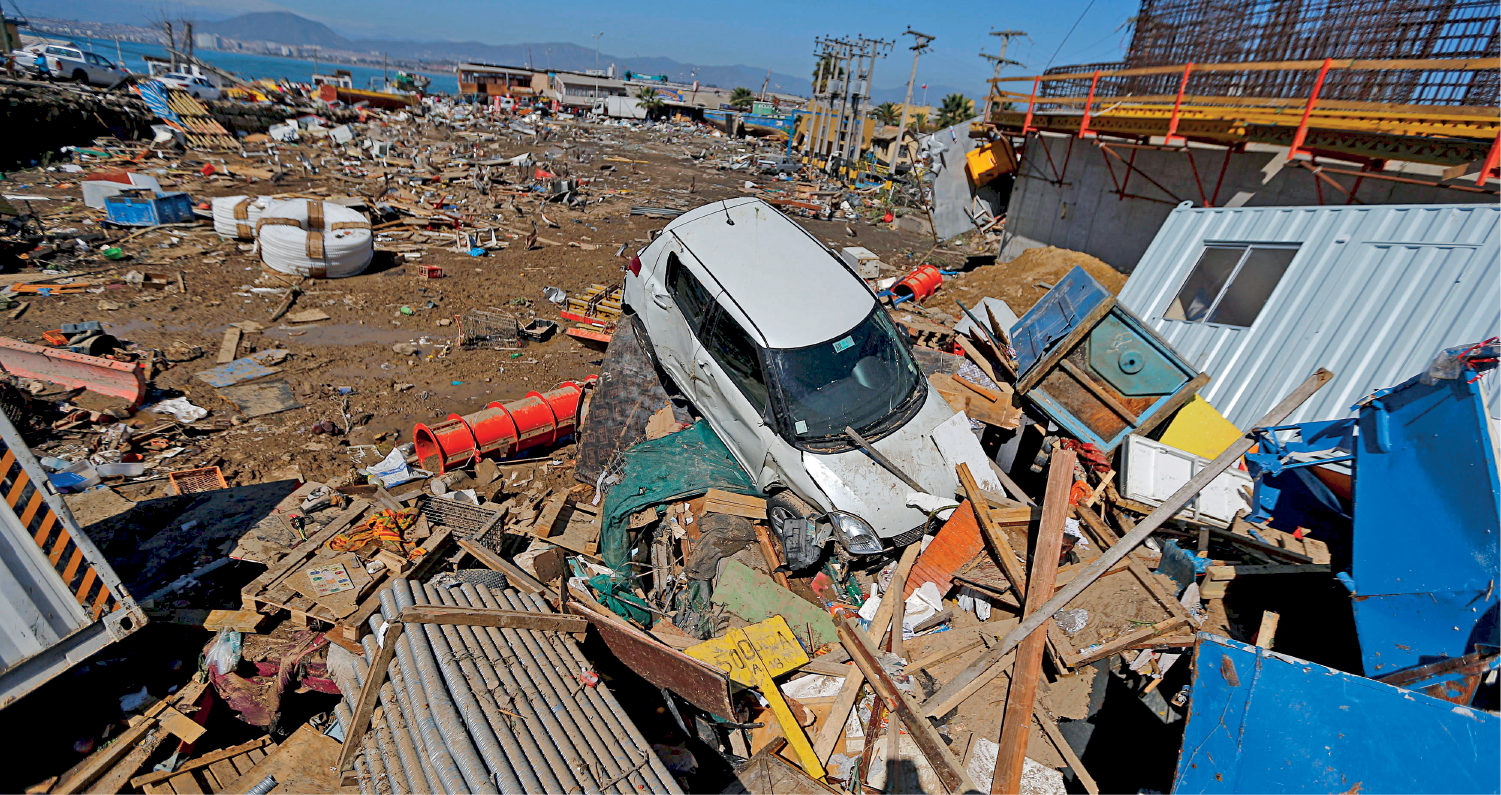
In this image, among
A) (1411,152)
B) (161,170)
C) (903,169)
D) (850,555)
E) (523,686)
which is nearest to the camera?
(523,686)

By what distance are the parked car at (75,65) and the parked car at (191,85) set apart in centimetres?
160

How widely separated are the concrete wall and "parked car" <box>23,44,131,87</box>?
116ft

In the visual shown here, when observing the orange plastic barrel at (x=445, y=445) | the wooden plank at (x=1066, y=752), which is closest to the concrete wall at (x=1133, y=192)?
the wooden plank at (x=1066, y=752)

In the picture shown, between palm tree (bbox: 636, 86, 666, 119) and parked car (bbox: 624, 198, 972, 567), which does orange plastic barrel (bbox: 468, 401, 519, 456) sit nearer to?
parked car (bbox: 624, 198, 972, 567)

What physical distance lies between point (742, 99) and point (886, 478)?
6511 centimetres

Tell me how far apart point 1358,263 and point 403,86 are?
5845 cm

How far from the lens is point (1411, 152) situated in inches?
251

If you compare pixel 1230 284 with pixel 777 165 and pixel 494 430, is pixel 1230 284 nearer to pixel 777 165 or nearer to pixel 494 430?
pixel 494 430

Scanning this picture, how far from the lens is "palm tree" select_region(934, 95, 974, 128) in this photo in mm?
37875

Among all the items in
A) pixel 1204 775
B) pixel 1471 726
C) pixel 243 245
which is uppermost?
pixel 1471 726

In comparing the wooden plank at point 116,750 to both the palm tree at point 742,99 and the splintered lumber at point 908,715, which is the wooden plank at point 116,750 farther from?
the palm tree at point 742,99

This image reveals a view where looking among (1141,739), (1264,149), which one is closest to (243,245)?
(1141,739)

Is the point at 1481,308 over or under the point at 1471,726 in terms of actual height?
over

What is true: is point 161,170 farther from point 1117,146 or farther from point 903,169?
point 903,169
